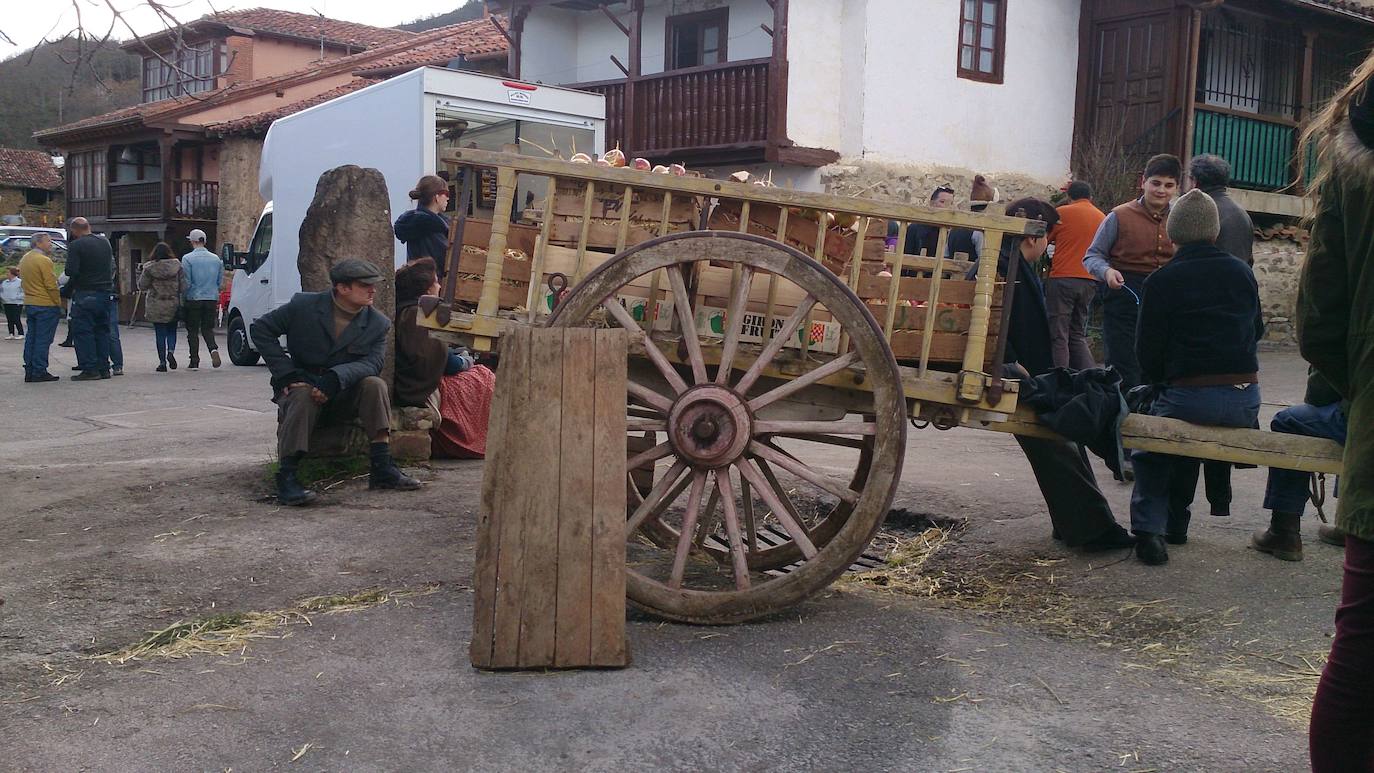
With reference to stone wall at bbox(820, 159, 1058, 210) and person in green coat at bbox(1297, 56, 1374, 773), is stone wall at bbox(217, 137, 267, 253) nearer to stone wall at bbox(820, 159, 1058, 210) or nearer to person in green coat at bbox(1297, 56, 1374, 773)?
stone wall at bbox(820, 159, 1058, 210)

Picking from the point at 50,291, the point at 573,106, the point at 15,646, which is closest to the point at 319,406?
the point at 15,646

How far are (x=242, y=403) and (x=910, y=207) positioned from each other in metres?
9.08

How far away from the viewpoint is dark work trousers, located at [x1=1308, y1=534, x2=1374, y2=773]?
2.32 m

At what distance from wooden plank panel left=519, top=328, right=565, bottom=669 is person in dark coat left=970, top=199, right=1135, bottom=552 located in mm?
2298

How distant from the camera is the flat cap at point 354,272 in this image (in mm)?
6471

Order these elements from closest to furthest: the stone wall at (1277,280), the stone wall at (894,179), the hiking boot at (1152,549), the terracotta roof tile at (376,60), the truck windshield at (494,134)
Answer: the hiking boot at (1152,549), the truck windshield at (494,134), the stone wall at (1277,280), the stone wall at (894,179), the terracotta roof tile at (376,60)

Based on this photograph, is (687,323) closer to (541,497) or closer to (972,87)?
(541,497)

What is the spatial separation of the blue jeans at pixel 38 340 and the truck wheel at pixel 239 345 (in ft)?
8.14

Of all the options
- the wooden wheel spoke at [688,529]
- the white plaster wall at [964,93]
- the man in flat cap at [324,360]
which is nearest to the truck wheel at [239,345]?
the white plaster wall at [964,93]

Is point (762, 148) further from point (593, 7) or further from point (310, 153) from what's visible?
point (310, 153)

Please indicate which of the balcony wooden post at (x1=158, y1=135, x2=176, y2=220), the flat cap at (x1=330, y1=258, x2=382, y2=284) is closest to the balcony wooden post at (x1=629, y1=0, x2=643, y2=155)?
the flat cap at (x1=330, y1=258, x2=382, y2=284)

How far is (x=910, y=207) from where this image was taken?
419cm

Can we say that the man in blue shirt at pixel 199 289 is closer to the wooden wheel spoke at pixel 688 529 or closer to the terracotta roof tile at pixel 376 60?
the terracotta roof tile at pixel 376 60

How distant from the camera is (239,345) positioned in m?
16.4
